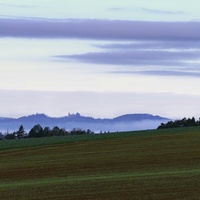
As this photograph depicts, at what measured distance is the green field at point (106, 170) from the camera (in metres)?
37.2

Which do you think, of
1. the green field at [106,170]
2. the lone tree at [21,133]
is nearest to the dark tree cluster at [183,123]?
the lone tree at [21,133]

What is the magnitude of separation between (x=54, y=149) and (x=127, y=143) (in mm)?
7292

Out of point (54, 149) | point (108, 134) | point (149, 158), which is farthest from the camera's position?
point (108, 134)

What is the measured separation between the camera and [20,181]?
4816cm

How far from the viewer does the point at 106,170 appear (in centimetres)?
5256

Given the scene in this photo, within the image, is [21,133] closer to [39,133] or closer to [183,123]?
[39,133]

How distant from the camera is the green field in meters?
37.2

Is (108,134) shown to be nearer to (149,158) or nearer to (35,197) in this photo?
(149,158)

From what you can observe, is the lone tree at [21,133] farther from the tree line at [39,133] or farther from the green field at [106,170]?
the green field at [106,170]

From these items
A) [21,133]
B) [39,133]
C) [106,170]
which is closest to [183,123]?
[39,133]

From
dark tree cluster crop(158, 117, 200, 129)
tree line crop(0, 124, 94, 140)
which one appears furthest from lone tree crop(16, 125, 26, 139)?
dark tree cluster crop(158, 117, 200, 129)

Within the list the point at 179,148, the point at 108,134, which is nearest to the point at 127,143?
the point at 179,148

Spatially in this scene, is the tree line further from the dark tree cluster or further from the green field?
the green field

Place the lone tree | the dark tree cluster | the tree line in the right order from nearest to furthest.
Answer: the dark tree cluster
the tree line
the lone tree
